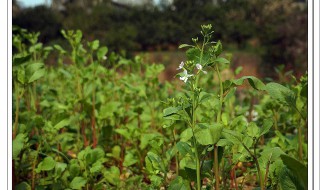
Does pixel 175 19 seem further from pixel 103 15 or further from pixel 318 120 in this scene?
pixel 318 120

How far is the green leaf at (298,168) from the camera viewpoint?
3.67 ft

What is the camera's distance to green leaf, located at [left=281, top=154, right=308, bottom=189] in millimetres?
1117

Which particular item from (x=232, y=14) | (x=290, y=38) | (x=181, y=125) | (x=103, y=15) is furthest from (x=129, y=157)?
(x=232, y=14)

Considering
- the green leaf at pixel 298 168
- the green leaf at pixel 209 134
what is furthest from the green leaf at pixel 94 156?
the green leaf at pixel 298 168

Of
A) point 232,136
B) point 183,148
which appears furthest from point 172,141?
point 232,136

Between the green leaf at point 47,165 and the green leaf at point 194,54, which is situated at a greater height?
the green leaf at point 194,54

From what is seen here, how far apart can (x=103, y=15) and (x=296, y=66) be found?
369cm

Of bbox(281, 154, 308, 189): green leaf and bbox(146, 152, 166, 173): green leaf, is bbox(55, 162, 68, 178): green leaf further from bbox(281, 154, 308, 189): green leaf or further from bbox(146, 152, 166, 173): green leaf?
bbox(281, 154, 308, 189): green leaf

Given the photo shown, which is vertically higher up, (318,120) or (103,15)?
(103,15)

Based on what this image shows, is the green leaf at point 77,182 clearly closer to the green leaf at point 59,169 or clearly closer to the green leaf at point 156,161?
the green leaf at point 59,169

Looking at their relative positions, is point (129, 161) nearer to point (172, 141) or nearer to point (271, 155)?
point (172, 141)

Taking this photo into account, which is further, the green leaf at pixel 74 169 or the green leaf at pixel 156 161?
the green leaf at pixel 74 169

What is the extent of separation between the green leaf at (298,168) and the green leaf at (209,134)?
0.17m

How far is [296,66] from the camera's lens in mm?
8305
